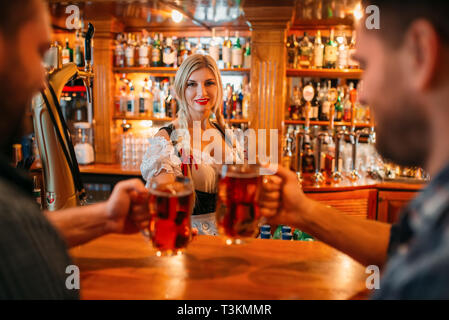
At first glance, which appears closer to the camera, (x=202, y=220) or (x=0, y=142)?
(x=0, y=142)

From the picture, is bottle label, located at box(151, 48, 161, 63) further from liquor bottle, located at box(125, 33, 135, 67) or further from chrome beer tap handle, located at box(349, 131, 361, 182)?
chrome beer tap handle, located at box(349, 131, 361, 182)

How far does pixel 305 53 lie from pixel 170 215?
12.0 ft

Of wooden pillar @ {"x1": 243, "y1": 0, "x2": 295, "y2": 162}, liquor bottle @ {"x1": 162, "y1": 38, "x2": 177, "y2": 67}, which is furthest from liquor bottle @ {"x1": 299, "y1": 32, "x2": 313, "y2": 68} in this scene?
liquor bottle @ {"x1": 162, "y1": 38, "x2": 177, "y2": 67}

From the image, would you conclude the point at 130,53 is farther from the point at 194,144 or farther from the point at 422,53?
the point at 422,53

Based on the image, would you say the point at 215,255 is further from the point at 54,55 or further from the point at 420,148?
the point at 54,55

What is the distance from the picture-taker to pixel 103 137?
14.9 feet

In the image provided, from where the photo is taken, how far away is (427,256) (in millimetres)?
603

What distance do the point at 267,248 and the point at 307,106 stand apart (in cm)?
313

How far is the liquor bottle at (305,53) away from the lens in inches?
171

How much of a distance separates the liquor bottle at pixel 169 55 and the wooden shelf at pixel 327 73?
49.8 inches

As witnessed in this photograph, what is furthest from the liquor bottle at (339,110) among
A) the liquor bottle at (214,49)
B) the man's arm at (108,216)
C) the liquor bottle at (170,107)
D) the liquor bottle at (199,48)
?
the man's arm at (108,216)

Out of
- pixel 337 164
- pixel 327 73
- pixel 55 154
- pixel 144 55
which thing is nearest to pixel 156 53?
pixel 144 55
